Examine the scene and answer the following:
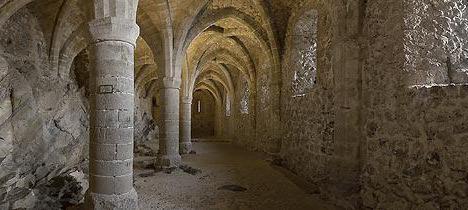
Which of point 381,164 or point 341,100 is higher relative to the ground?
point 341,100

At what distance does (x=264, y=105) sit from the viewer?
11.3 m

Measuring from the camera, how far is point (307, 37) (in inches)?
308

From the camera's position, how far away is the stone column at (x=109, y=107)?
395 centimetres

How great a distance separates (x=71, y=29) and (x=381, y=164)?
28.9ft

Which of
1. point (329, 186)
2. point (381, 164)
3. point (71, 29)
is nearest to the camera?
point (381, 164)

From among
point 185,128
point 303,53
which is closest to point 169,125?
point 303,53

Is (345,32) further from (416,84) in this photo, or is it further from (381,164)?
(381,164)

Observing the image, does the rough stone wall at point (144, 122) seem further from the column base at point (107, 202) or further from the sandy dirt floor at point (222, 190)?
the column base at point (107, 202)

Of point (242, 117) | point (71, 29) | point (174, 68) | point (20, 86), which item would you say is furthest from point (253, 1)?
point (242, 117)

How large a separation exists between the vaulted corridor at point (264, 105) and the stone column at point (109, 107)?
0.02 metres

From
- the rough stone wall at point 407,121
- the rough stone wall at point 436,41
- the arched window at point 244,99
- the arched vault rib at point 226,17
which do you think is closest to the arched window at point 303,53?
the arched vault rib at point 226,17

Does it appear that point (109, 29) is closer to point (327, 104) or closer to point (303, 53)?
point (327, 104)

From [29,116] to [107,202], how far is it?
5.53 meters

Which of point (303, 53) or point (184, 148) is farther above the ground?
point (303, 53)
